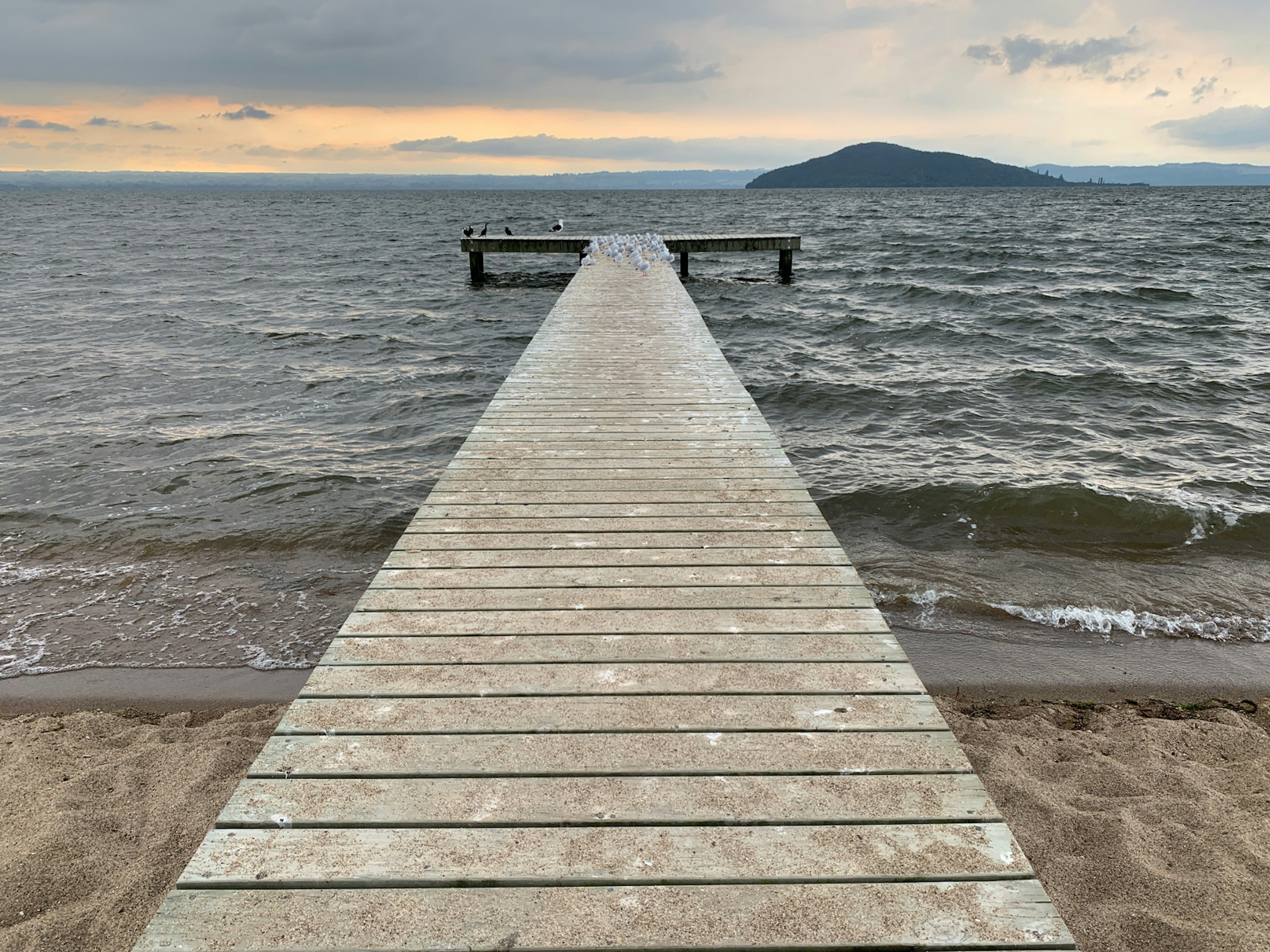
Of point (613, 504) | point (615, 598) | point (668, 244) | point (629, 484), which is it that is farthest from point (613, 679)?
point (668, 244)

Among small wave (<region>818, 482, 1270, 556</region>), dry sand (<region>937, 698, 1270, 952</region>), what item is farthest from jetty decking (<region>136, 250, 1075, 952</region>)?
small wave (<region>818, 482, 1270, 556</region>)

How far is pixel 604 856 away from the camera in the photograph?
1.82m

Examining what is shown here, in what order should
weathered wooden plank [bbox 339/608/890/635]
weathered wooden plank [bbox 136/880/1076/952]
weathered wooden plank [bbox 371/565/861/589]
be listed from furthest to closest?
weathered wooden plank [bbox 371/565/861/589] → weathered wooden plank [bbox 339/608/890/635] → weathered wooden plank [bbox 136/880/1076/952]

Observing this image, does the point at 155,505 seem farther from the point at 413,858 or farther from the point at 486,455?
the point at 413,858

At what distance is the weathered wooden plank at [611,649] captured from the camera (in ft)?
8.62

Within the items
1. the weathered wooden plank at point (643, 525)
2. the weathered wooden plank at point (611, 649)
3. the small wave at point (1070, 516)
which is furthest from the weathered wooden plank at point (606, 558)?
the small wave at point (1070, 516)

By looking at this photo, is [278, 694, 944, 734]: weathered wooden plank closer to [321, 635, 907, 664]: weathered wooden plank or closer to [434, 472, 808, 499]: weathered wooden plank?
[321, 635, 907, 664]: weathered wooden plank

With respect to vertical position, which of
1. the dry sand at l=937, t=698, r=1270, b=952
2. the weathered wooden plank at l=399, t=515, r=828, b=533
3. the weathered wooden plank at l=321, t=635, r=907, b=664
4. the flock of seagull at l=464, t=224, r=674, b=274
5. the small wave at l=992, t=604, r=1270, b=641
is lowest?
the small wave at l=992, t=604, r=1270, b=641

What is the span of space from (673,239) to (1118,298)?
9904 mm

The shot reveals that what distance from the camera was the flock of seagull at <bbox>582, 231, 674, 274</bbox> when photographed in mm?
15133

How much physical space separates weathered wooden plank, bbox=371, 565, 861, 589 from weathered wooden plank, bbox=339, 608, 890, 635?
0.22 m

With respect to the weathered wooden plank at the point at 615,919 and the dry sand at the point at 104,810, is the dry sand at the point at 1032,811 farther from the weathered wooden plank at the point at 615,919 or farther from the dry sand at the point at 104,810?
the weathered wooden plank at the point at 615,919

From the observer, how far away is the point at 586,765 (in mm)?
2121

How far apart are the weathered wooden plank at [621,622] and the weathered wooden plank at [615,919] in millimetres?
1106
